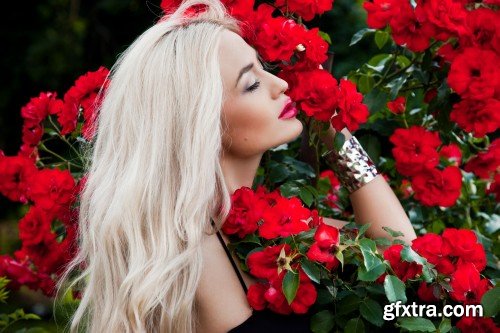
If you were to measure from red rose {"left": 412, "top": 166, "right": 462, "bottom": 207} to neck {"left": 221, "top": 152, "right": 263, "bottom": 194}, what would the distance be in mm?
398

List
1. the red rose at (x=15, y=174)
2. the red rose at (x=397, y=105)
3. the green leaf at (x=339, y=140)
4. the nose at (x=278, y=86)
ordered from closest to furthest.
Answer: the nose at (x=278, y=86)
the green leaf at (x=339, y=140)
the red rose at (x=15, y=174)
the red rose at (x=397, y=105)

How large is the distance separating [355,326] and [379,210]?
34 centimetres

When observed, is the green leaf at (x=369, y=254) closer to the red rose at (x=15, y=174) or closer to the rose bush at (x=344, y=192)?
the rose bush at (x=344, y=192)

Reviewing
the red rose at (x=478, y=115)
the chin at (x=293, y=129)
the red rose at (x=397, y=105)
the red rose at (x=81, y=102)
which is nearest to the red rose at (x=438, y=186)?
the red rose at (x=478, y=115)

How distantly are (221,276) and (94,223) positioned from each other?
10.7 inches

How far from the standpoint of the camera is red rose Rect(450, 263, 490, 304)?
1.45 meters

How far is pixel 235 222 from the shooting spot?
1.56m

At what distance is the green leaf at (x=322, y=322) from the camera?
1520mm

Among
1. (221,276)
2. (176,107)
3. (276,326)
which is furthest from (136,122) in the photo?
(276,326)

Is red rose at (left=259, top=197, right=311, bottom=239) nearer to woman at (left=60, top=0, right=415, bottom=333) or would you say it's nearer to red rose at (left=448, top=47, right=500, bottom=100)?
woman at (left=60, top=0, right=415, bottom=333)

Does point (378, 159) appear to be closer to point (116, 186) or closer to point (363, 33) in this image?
point (363, 33)

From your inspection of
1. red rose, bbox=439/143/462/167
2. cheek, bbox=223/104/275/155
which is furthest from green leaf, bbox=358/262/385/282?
red rose, bbox=439/143/462/167

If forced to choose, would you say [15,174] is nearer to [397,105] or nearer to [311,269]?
[311,269]

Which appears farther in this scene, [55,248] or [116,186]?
[55,248]
